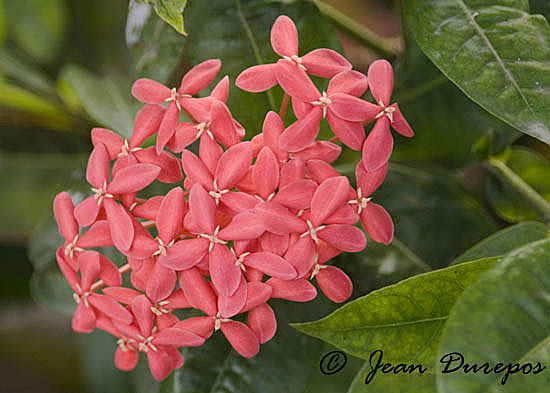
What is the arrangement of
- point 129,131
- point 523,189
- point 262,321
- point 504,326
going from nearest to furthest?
point 504,326
point 262,321
point 523,189
point 129,131

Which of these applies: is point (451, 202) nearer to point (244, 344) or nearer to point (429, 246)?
point (429, 246)

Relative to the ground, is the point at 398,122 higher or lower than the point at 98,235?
higher

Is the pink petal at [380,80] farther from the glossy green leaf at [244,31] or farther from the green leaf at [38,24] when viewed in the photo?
the green leaf at [38,24]

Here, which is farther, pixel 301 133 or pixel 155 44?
pixel 155 44

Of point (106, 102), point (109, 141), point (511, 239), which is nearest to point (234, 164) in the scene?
point (109, 141)

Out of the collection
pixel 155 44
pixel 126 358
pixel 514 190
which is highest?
pixel 155 44

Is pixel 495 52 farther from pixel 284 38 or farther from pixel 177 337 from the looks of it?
pixel 177 337

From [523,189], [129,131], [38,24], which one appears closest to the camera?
[523,189]
